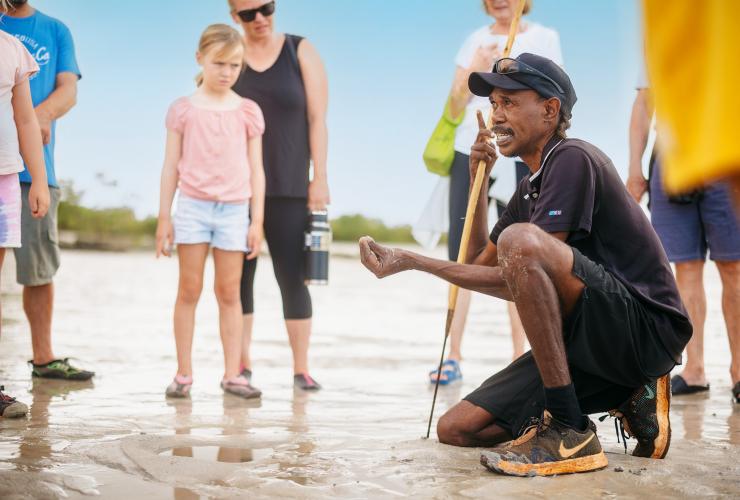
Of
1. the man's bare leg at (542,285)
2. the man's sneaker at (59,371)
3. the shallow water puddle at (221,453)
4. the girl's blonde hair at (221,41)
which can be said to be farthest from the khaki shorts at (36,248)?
the man's bare leg at (542,285)

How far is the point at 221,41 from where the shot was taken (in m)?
4.70

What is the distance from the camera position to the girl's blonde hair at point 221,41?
4.67 metres

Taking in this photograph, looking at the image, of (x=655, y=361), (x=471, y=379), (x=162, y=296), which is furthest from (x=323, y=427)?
(x=162, y=296)

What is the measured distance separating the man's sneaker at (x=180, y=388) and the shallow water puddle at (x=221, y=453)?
3.84ft

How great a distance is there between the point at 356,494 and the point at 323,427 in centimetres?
111

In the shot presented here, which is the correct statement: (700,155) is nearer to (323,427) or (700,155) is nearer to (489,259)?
(489,259)

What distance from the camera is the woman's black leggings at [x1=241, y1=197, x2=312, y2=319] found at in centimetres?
502

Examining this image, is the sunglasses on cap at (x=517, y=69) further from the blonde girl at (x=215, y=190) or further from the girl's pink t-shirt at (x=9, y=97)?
the girl's pink t-shirt at (x=9, y=97)

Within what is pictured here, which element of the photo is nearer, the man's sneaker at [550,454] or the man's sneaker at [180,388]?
the man's sneaker at [550,454]

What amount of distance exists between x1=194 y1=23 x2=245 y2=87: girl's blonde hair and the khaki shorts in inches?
44.8

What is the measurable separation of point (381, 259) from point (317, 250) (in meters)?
1.85

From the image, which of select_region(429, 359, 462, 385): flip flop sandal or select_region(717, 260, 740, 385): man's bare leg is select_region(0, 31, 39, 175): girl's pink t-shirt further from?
select_region(717, 260, 740, 385): man's bare leg

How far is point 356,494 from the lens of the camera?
2688mm

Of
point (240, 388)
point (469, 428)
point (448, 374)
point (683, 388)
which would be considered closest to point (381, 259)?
point (469, 428)
